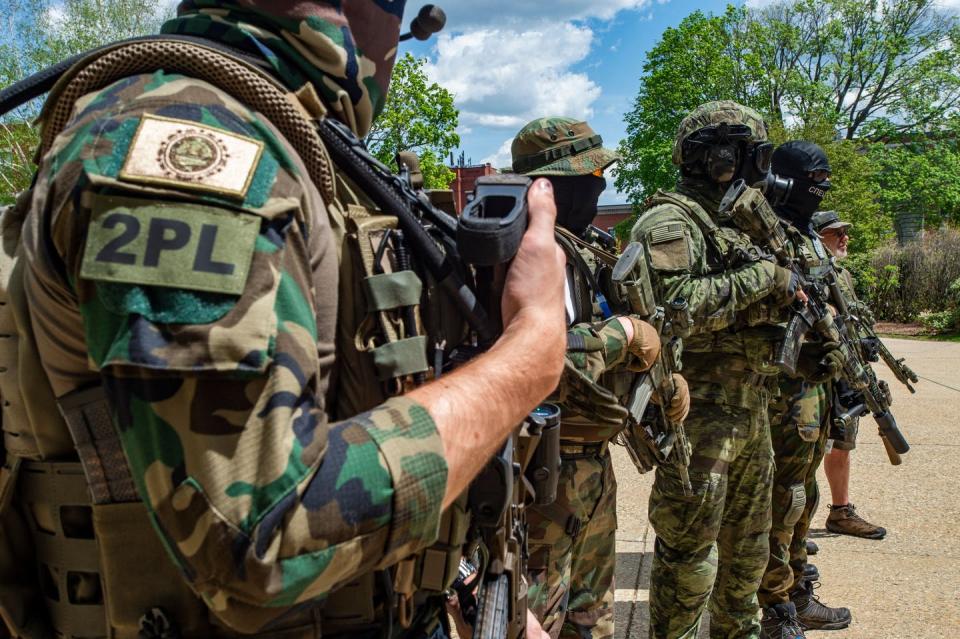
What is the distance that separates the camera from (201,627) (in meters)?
1.05

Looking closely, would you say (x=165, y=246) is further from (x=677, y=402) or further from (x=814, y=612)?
(x=814, y=612)

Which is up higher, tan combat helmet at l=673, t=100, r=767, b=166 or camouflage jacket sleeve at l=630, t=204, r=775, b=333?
tan combat helmet at l=673, t=100, r=767, b=166

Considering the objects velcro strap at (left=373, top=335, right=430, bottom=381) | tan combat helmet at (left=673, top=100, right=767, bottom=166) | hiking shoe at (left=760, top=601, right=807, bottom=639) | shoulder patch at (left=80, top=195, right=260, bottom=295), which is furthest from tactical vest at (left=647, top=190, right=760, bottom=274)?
shoulder patch at (left=80, top=195, right=260, bottom=295)

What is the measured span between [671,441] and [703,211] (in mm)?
1259

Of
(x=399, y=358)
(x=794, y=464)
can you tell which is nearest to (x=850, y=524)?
(x=794, y=464)

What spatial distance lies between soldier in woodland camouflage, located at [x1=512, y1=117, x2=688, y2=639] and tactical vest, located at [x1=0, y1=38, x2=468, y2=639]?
4.55 feet

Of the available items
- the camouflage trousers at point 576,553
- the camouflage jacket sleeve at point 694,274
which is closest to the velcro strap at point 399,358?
the camouflage trousers at point 576,553

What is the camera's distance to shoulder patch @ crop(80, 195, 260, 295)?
761 mm

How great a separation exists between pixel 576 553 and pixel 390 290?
2277 millimetres

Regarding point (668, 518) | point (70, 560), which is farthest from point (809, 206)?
point (70, 560)

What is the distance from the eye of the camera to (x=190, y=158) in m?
0.82

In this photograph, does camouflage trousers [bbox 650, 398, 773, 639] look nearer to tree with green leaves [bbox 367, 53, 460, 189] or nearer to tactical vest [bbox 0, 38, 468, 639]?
tactical vest [bbox 0, 38, 468, 639]

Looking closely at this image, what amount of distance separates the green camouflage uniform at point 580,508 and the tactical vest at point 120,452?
4.66ft

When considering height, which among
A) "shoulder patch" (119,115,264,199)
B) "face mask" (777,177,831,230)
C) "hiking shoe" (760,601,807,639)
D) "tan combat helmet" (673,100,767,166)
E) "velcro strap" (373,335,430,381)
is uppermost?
"tan combat helmet" (673,100,767,166)
